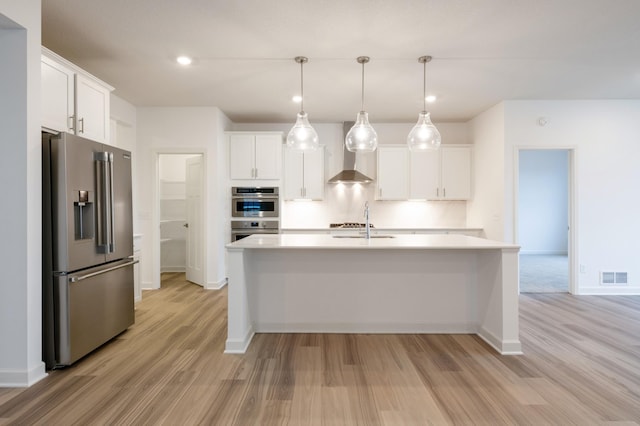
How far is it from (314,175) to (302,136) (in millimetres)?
2322

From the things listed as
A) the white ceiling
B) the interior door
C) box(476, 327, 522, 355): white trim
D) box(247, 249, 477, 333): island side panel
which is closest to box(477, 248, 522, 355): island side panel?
box(476, 327, 522, 355): white trim


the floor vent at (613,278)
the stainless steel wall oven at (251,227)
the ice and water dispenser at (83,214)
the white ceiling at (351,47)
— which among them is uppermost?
the white ceiling at (351,47)

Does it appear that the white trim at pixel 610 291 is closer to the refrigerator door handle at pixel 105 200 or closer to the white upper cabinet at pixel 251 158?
the white upper cabinet at pixel 251 158

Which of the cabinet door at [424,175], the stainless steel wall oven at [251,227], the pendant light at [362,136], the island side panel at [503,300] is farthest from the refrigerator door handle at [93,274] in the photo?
the cabinet door at [424,175]

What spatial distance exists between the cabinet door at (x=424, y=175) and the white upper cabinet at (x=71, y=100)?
4.44 metres

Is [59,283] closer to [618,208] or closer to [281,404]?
[281,404]

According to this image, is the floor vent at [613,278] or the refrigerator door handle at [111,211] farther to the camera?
the floor vent at [613,278]

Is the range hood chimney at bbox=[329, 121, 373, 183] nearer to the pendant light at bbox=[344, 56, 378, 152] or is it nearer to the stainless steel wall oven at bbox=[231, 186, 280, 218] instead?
the stainless steel wall oven at bbox=[231, 186, 280, 218]

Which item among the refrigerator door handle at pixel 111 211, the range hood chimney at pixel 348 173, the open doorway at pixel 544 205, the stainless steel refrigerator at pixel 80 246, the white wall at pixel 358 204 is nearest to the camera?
the stainless steel refrigerator at pixel 80 246

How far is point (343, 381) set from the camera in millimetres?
2385

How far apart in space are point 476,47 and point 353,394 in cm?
320

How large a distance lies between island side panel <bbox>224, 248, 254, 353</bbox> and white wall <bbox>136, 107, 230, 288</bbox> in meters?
2.26

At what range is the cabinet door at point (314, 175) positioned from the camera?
225 inches

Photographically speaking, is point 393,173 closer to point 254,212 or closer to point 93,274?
point 254,212
